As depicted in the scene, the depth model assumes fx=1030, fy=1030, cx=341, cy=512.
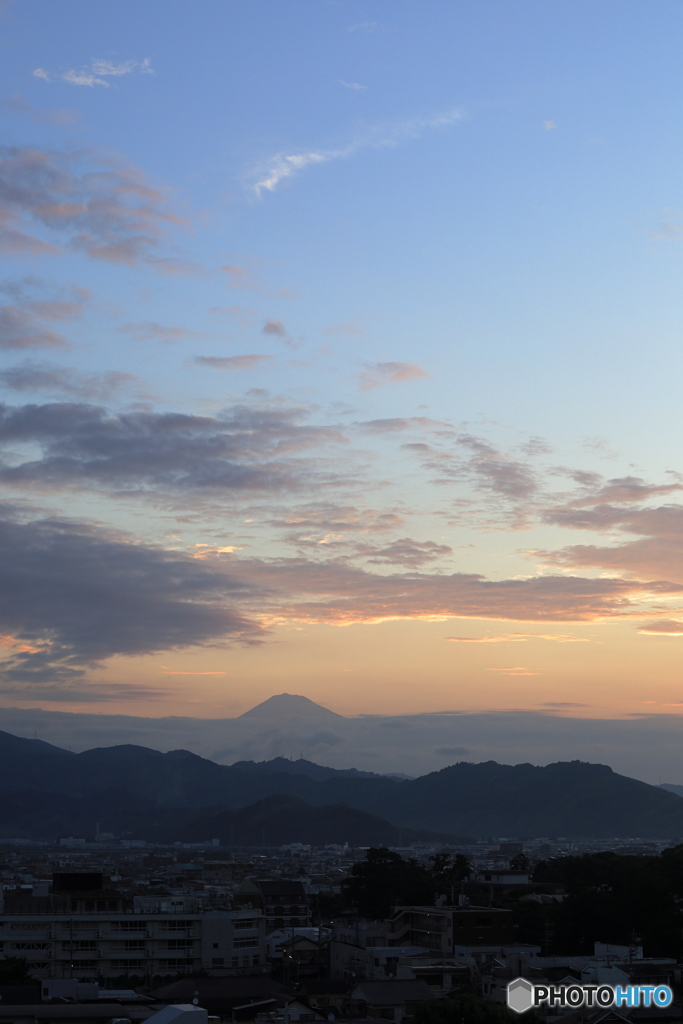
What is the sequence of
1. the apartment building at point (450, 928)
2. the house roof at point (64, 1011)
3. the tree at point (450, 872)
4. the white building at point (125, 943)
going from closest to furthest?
1. the house roof at point (64, 1011)
2. the apartment building at point (450, 928)
3. the white building at point (125, 943)
4. the tree at point (450, 872)

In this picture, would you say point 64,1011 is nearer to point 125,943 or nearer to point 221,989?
point 221,989

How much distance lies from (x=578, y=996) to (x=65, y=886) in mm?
32032

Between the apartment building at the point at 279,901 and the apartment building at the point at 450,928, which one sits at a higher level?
the apartment building at the point at 450,928

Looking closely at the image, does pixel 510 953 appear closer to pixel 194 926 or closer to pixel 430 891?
pixel 194 926

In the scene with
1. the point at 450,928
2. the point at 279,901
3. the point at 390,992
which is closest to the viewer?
the point at 390,992

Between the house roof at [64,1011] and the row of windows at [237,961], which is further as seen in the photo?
the row of windows at [237,961]

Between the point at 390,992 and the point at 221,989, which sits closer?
the point at 390,992

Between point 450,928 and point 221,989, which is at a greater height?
point 450,928

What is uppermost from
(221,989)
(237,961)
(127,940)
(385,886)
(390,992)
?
(390,992)

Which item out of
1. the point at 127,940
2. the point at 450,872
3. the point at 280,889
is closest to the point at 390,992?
the point at 127,940

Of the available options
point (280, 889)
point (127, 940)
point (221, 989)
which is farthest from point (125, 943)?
point (280, 889)

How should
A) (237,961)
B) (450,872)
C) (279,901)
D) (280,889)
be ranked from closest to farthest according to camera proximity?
(237,961), (279,901), (280,889), (450,872)

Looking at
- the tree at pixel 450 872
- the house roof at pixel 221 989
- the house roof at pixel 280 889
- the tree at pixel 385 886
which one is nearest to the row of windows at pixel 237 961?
the house roof at pixel 221 989

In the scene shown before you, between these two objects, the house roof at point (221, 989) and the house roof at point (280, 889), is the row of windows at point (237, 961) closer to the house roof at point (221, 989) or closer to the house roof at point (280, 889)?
the house roof at point (221, 989)
